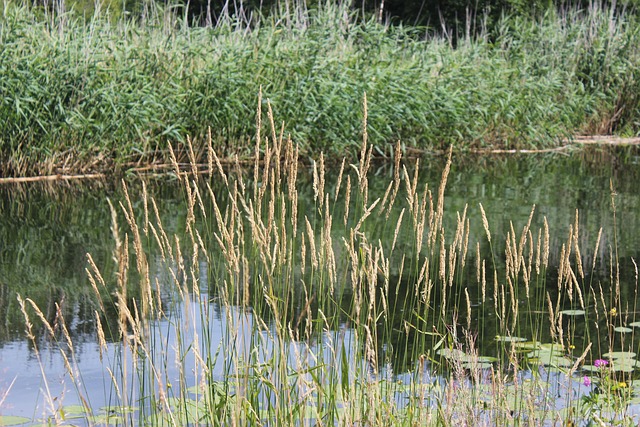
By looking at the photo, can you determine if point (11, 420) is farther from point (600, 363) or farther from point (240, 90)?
point (240, 90)

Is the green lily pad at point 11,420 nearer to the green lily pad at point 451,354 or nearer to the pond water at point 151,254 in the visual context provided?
the pond water at point 151,254

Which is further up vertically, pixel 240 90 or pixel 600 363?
pixel 240 90

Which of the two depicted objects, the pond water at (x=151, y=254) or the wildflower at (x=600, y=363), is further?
the pond water at (x=151, y=254)

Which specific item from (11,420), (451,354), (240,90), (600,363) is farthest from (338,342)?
(240,90)

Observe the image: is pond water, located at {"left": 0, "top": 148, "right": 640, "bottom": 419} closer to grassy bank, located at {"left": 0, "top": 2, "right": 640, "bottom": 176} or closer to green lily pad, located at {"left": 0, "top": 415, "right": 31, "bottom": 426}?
green lily pad, located at {"left": 0, "top": 415, "right": 31, "bottom": 426}

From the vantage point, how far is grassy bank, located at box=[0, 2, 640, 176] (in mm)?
10102

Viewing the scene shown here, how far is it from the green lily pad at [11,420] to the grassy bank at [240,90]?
634cm

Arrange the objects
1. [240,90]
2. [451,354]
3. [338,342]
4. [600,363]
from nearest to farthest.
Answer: [338,342]
[451,354]
[600,363]
[240,90]

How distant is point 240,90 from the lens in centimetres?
1127

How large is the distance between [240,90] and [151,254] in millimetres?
5532

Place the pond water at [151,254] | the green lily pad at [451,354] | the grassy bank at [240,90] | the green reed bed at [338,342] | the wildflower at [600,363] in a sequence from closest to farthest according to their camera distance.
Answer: the green reed bed at [338,342] → the green lily pad at [451,354] → the wildflower at [600,363] → the pond water at [151,254] → the grassy bank at [240,90]

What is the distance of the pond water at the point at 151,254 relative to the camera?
3.91 meters

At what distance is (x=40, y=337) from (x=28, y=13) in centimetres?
649

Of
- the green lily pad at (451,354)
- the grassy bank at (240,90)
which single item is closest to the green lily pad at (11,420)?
the green lily pad at (451,354)
